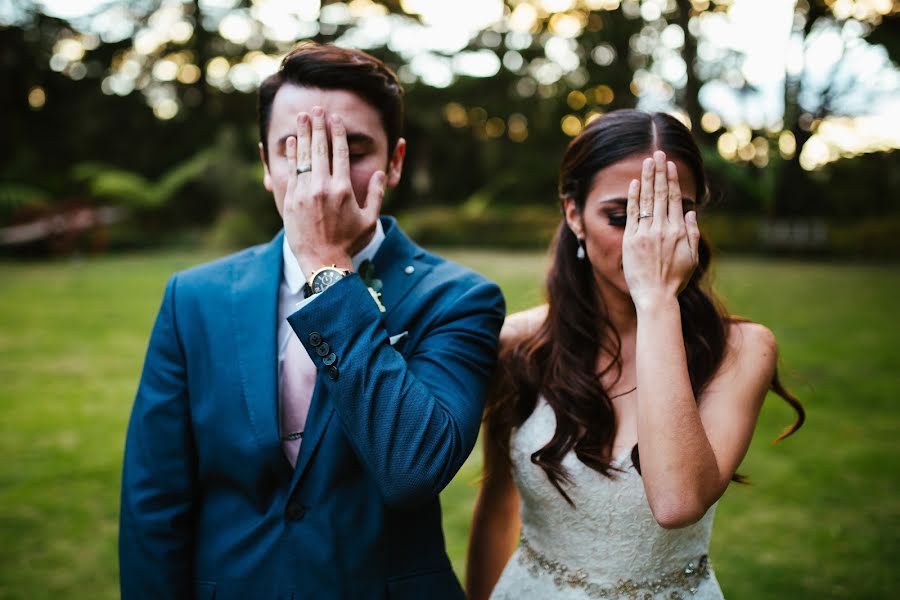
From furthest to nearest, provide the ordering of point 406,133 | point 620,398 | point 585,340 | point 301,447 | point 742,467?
point 406,133 < point 742,467 < point 585,340 < point 620,398 < point 301,447

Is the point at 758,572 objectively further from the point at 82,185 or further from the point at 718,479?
the point at 82,185

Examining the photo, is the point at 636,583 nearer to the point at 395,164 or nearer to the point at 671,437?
the point at 671,437

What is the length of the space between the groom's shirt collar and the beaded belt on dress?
1117 mm

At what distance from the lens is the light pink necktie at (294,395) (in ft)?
5.79

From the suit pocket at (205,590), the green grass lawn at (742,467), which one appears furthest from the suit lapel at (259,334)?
the green grass lawn at (742,467)

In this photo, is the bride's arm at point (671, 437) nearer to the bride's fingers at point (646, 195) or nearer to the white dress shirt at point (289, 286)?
the bride's fingers at point (646, 195)

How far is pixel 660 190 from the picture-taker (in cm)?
183

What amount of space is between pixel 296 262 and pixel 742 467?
4.62m

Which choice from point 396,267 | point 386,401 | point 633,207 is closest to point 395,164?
point 396,267

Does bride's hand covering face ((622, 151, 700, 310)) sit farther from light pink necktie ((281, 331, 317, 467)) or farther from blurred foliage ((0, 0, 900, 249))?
blurred foliage ((0, 0, 900, 249))

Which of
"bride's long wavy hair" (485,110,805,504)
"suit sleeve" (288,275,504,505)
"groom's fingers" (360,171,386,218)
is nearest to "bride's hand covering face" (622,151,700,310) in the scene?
"bride's long wavy hair" (485,110,805,504)

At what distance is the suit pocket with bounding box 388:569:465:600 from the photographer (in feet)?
5.74

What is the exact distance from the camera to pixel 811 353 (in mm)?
8844

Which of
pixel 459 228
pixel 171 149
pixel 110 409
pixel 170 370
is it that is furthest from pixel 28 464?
pixel 171 149
